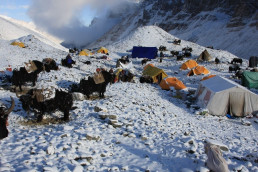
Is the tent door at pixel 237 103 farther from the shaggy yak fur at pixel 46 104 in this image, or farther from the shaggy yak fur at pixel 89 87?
the shaggy yak fur at pixel 46 104

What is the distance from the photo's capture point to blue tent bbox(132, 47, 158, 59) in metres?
36.2

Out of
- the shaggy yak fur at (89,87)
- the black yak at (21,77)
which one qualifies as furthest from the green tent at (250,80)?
the black yak at (21,77)

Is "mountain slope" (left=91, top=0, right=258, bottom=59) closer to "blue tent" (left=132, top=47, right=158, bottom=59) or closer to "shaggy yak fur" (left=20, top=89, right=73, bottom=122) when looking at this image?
"blue tent" (left=132, top=47, right=158, bottom=59)

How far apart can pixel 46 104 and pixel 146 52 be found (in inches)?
1172

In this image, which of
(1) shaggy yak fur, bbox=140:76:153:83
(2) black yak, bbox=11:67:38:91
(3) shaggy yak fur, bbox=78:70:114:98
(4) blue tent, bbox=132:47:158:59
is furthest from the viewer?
(4) blue tent, bbox=132:47:158:59

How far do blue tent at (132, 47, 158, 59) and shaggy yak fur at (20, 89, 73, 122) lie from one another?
28.8 m

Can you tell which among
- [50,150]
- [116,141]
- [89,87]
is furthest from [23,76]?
[116,141]

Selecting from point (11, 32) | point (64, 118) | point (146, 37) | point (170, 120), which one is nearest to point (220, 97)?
point (170, 120)

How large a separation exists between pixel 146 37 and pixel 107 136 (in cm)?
4492

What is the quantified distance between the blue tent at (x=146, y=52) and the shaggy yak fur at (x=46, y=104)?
28.8m

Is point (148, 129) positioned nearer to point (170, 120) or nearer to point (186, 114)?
point (170, 120)

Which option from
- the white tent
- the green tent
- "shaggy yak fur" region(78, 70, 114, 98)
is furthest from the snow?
the green tent

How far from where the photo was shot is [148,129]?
8.50 m

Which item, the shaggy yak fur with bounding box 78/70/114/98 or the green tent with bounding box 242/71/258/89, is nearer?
the shaggy yak fur with bounding box 78/70/114/98
